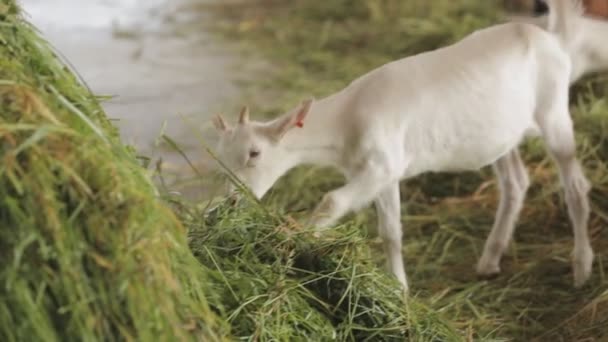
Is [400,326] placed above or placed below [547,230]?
above

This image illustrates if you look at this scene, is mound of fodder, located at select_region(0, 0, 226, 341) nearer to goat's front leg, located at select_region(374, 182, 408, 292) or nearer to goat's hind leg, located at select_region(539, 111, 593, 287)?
goat's front leg, located at select_region(374, 182, 408, 292)

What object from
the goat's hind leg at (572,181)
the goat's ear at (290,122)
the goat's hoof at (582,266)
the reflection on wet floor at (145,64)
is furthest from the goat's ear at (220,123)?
the reflection on wet floor at (145,64)

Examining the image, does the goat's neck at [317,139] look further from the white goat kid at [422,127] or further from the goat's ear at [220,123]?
the goat's ear at [220,123]

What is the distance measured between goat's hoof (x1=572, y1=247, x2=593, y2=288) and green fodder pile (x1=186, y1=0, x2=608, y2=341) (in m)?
0.03

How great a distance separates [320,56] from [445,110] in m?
2.68

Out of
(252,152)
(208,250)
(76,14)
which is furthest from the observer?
(76,14)

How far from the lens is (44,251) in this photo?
1.60 metres

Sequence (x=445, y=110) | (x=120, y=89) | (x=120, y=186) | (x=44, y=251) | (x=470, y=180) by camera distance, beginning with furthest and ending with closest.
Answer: (x=120, y=89) < (x=470, y=180) < (x=445, y=110) < (x=120, y=186) < (x=44, y=251)

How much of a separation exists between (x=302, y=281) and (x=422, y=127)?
0.69 m

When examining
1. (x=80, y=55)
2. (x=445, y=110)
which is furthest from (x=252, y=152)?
(x=80, y=55)

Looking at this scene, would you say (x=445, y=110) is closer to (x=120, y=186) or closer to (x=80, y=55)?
(x=120, y=186)

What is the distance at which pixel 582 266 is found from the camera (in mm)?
2932

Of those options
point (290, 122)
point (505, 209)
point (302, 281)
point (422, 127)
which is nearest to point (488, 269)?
point (505, 209)

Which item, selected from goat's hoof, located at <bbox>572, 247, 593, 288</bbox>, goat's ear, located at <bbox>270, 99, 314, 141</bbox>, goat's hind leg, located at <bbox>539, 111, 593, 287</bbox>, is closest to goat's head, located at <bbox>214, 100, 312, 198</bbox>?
goat's ear, located at <bbox>270, 99, 314, 141</bbox>
